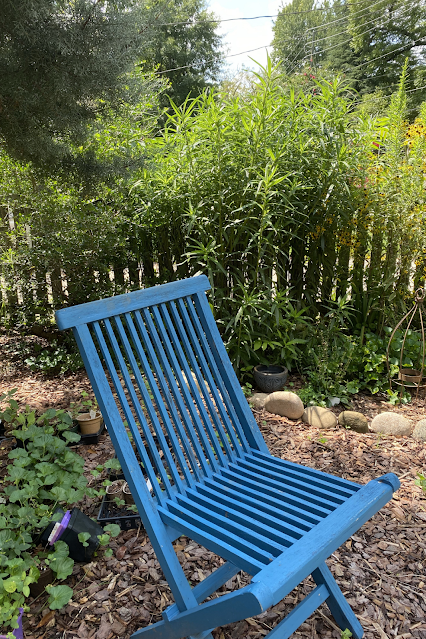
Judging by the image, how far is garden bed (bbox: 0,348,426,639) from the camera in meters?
1.50

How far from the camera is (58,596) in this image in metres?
1.40

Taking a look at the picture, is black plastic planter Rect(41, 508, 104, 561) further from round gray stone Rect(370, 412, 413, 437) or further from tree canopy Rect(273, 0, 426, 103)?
tree canopy Rect(273, 0, 426, 103)

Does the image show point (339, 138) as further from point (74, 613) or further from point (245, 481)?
point (74, 613)

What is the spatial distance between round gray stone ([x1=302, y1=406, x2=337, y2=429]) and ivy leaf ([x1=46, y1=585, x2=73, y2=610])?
1.94 metres

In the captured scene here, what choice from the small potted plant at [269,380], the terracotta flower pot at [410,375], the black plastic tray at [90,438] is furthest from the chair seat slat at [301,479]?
the terracotta flower pot at [410,375]

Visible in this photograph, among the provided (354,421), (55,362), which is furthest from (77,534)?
(55,362)

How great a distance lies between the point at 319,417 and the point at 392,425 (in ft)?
1.52

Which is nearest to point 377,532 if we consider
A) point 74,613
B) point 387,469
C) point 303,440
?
point 387,469

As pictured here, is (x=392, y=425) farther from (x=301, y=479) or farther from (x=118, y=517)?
(x=118, y=517)

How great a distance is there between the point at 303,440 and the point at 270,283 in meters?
1.28

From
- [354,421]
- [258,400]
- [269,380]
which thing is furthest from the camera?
[269,380]

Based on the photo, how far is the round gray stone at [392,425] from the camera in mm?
2846

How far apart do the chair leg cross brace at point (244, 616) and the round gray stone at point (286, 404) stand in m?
1.57

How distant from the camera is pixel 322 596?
144 centimetres
